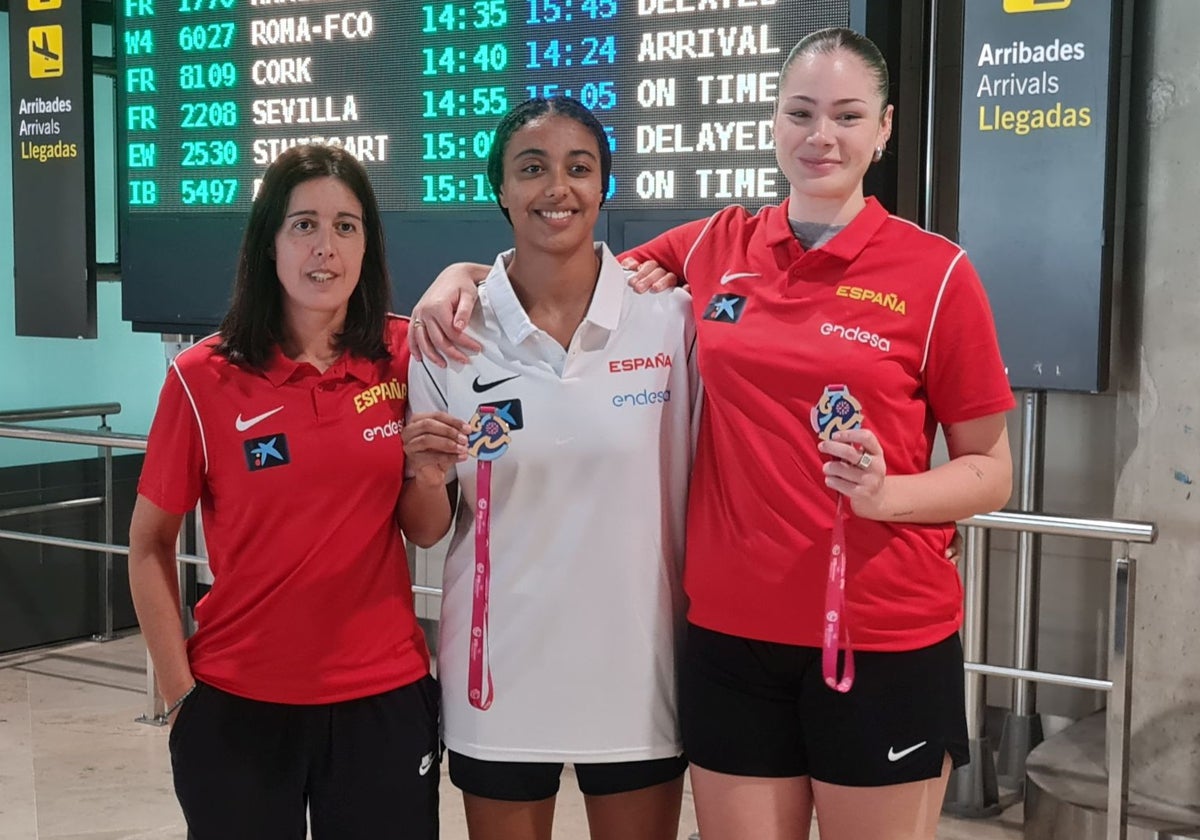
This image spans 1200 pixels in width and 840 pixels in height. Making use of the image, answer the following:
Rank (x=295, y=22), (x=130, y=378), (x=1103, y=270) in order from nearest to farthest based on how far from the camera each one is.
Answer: (x=1103, y=270), (x=295, y=22), (x=130, y=378)

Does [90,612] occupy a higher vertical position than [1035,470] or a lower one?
lower

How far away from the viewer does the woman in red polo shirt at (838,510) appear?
1.91m

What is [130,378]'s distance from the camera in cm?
720

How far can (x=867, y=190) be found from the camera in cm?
369

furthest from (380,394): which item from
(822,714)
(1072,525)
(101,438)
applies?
(101,438)

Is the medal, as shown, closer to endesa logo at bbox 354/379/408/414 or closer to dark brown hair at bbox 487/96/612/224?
dark brown hair at bbox 487/96/612/224

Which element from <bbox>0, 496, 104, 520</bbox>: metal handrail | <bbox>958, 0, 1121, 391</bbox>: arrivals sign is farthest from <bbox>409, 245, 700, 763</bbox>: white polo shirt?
<bbox>0, 496, 104, 520</bbox>: metal handrail

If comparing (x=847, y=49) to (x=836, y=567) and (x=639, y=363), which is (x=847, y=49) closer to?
(x=639, y=363)

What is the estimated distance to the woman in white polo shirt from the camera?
2.06 m

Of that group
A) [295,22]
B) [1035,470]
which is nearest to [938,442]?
[1035,470]

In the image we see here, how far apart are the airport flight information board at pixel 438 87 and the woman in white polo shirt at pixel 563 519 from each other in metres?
1.82

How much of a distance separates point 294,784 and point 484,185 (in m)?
2.55

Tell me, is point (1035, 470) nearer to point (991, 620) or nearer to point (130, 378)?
point (991, 620)

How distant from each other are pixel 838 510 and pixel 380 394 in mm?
708
